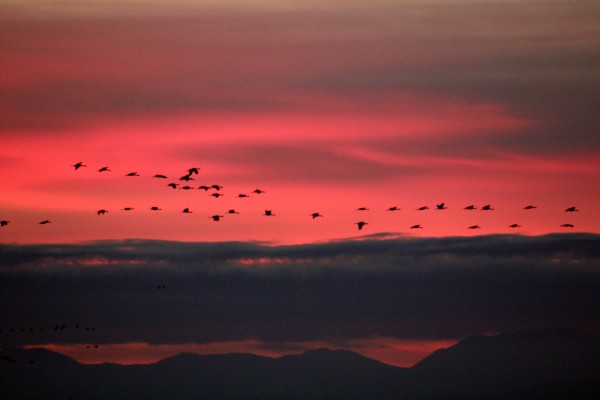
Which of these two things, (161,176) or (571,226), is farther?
(571,226)

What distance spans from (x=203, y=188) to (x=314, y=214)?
13492 mm

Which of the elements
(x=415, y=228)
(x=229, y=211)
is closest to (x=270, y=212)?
(x=229, y=211)

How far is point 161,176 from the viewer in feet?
513

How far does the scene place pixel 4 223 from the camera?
155 meters

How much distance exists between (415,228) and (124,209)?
1364 inches

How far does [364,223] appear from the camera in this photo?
165 meters

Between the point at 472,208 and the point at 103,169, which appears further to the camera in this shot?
the point at 472,208

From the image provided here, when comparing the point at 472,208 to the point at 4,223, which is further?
the point at 472,208

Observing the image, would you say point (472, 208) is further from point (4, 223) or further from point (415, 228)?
point (4, 223)

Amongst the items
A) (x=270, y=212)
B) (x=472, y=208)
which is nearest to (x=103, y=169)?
(x=270, y=212)

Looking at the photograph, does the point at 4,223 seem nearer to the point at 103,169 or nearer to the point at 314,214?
the point at 103,169

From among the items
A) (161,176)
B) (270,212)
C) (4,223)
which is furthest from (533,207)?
(4,223)

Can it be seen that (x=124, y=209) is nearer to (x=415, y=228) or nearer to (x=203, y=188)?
(x=203, y=188)

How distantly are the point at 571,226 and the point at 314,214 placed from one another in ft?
108
